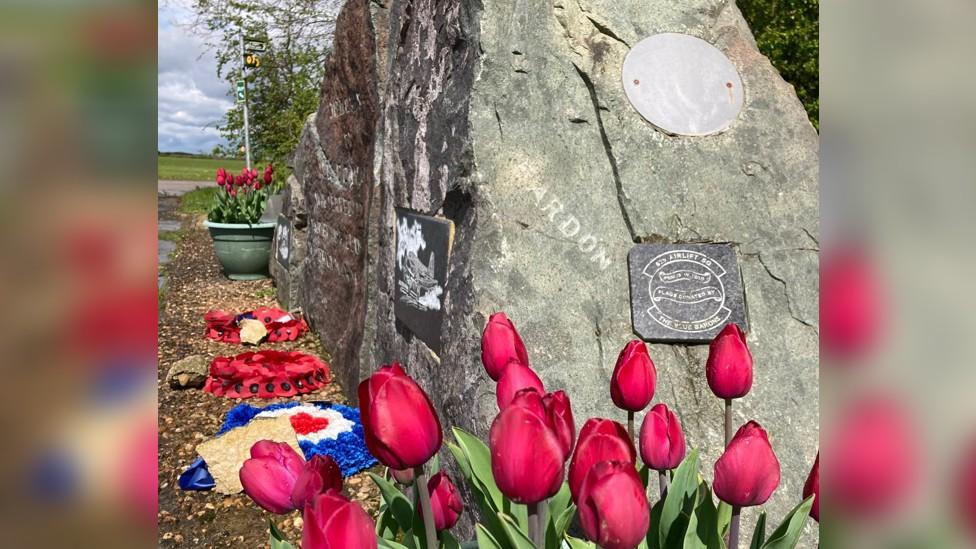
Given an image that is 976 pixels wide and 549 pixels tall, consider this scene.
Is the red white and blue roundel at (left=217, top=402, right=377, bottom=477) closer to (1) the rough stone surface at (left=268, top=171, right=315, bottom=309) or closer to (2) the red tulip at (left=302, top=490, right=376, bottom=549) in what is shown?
(1) the rough stone surface at (left=268, top=171, right=315, bottom=309)

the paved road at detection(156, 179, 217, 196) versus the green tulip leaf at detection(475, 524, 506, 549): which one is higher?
the green tulip leaf at detection(475, 524, 506, 549)

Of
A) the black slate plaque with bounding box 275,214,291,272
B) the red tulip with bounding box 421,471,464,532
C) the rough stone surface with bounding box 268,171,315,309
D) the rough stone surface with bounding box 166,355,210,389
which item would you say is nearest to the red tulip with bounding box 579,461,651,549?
the red tulip with bounding box 421,471,464,532

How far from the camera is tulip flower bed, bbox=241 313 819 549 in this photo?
0.69 m

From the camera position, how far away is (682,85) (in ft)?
7.87

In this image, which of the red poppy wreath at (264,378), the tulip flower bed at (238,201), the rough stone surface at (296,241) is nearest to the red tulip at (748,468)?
the red poppy wreath at (264,378)

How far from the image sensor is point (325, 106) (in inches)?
206

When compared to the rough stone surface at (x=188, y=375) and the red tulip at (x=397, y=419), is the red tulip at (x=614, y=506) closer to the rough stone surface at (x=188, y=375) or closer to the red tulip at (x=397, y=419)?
the red tulip at (x=397, y=419)

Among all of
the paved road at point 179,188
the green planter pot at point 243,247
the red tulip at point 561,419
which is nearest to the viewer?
the red tulip at point 561,419

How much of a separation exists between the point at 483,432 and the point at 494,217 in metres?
0.61

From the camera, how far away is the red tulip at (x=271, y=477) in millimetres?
907
